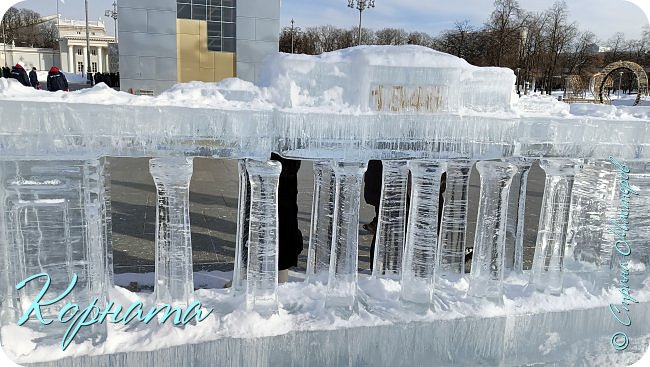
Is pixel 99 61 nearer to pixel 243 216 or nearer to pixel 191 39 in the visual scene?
pixel 191 39

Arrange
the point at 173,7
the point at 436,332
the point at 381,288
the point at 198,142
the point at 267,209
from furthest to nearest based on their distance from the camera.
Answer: the point at 173,7
the point at 381,288
the point at 436,332
the point at 267,209
the point at 198,142

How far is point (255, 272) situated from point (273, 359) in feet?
1.16

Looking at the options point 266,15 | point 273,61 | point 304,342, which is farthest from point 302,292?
point 266,15

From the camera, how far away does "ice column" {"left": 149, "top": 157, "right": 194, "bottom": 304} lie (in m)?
1.72

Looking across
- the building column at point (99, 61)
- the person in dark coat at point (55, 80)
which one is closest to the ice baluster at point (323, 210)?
the person in dark coat at point (55, 80)

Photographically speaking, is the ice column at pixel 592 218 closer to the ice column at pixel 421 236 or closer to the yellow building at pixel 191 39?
the ice column at pixel 421 236

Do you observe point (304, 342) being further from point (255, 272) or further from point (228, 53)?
point (228, 53)

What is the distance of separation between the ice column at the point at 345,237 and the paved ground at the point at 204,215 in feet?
5.87

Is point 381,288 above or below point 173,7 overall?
below

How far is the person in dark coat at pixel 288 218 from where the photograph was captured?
276cm

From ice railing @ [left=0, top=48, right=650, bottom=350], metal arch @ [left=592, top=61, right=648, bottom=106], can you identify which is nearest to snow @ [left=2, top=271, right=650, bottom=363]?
ice railing @ [left=0, top=48, right=650, bottom=350]

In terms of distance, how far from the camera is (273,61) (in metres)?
1.84

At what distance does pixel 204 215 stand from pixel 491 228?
3.66m

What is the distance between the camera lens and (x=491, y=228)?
2.06m
